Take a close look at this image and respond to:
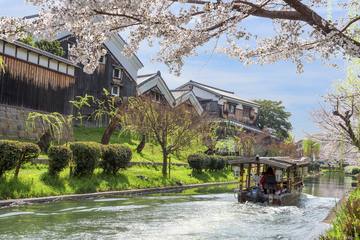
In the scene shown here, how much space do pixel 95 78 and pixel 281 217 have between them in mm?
21853

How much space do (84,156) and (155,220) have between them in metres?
6.77

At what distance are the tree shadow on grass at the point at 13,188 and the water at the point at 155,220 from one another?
87 cm

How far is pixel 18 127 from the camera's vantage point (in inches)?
914

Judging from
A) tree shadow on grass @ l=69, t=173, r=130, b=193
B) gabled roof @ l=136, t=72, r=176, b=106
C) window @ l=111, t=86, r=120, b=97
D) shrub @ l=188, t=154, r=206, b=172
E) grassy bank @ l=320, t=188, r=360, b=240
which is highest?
gabled roof @ l=136, t=72, r=176, b=106

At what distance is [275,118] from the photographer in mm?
64812

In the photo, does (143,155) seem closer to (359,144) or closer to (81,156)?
(81,156)

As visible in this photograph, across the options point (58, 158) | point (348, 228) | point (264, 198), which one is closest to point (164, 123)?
point (264, 198)

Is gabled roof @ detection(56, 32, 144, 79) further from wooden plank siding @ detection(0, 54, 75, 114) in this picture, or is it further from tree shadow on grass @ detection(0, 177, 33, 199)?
tree shadow on grass @ detection(0, 177, 33, 199)

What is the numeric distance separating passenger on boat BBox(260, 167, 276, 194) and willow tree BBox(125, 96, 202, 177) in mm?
7219

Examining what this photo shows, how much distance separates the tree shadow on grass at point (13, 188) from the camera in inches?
618

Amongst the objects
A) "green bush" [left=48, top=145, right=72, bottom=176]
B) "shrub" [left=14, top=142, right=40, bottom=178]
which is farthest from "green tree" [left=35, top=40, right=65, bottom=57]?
"shrub" [left=14, top=142, right=40, bottom=178]

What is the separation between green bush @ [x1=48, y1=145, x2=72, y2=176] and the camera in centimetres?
1819

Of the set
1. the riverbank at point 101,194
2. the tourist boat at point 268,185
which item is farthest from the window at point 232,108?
the tourist boat at point 268,185

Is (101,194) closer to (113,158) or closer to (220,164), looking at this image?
(113,158)
